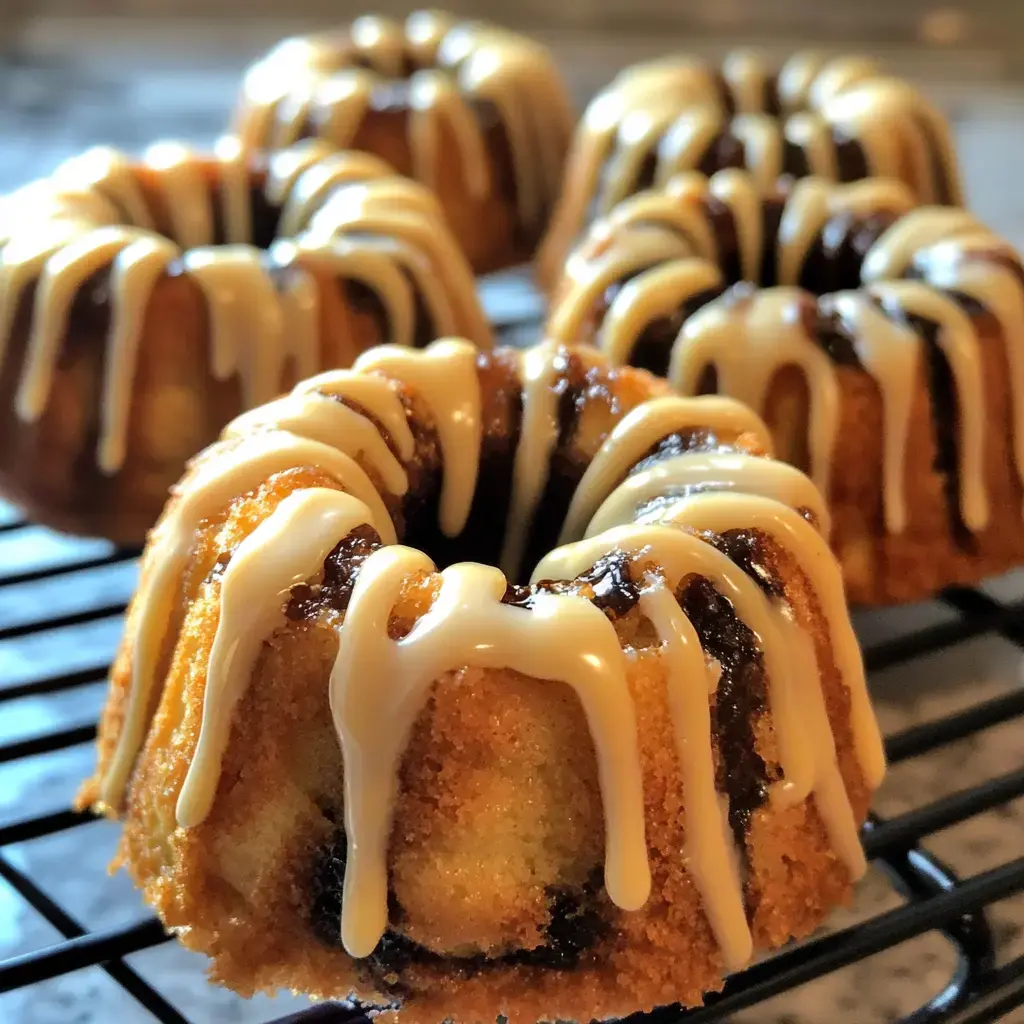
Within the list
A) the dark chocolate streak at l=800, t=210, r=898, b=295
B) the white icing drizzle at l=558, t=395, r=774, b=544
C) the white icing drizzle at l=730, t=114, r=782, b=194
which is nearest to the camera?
the white icing drizzle at l=558, t=395, r=774, b=544

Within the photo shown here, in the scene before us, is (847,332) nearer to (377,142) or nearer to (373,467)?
(373,467)

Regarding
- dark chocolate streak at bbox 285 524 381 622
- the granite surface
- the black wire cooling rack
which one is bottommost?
the granite surface

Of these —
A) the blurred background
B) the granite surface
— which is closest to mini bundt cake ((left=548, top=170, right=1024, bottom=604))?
the granite surface

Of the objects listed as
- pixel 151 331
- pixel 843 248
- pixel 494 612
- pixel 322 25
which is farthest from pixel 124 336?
pixel 322 25

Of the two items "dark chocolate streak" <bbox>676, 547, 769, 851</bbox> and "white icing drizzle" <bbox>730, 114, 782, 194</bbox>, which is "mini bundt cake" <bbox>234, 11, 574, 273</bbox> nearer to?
"white icing drizzle" <bbox>730, 114, 782, 194</bbox>

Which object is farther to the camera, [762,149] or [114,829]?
[762,149]

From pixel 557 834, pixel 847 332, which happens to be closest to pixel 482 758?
pixel 557 834

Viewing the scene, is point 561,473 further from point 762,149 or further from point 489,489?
point 762,149
